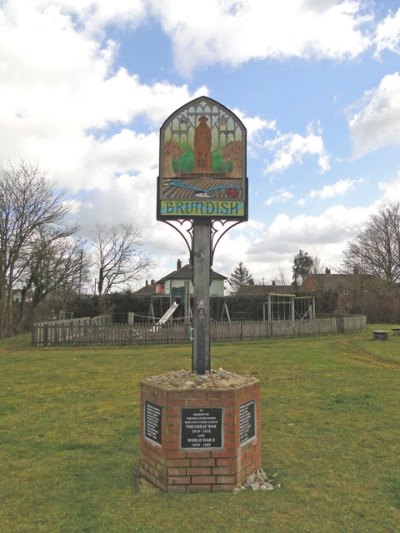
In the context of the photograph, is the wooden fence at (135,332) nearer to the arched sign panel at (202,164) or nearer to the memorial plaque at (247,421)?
the arched sign panel at (202,164)

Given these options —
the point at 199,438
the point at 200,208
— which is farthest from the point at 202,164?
the point at 199,438

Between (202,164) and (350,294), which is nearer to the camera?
(202,164)

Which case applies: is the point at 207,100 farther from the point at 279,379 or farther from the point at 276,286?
the point at 276,286

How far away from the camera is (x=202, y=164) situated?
5.20m

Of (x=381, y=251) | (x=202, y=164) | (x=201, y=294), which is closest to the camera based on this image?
(x=201, y=294)

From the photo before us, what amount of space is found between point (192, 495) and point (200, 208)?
3.03 m

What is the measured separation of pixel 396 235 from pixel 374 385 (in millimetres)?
42788

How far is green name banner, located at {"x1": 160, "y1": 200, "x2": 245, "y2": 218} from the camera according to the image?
16.8 ft

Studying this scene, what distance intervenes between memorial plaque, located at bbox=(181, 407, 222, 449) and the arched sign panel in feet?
7.23

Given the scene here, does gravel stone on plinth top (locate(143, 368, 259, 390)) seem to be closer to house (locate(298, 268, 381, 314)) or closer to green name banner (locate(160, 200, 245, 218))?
green name banner (locate(160, 200, 245, 218))

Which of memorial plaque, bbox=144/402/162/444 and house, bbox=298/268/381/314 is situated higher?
house, bbox=298/268/381/314

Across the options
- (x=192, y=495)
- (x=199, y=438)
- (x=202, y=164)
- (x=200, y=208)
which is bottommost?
(x=192, y=495)

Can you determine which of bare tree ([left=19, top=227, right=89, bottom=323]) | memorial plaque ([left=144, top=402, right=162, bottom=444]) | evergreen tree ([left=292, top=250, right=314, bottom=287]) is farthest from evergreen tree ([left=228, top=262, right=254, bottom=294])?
memorial plaque ([left=144, top=402, right=162, bottom=444])

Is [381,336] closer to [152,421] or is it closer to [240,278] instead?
[152,421]
